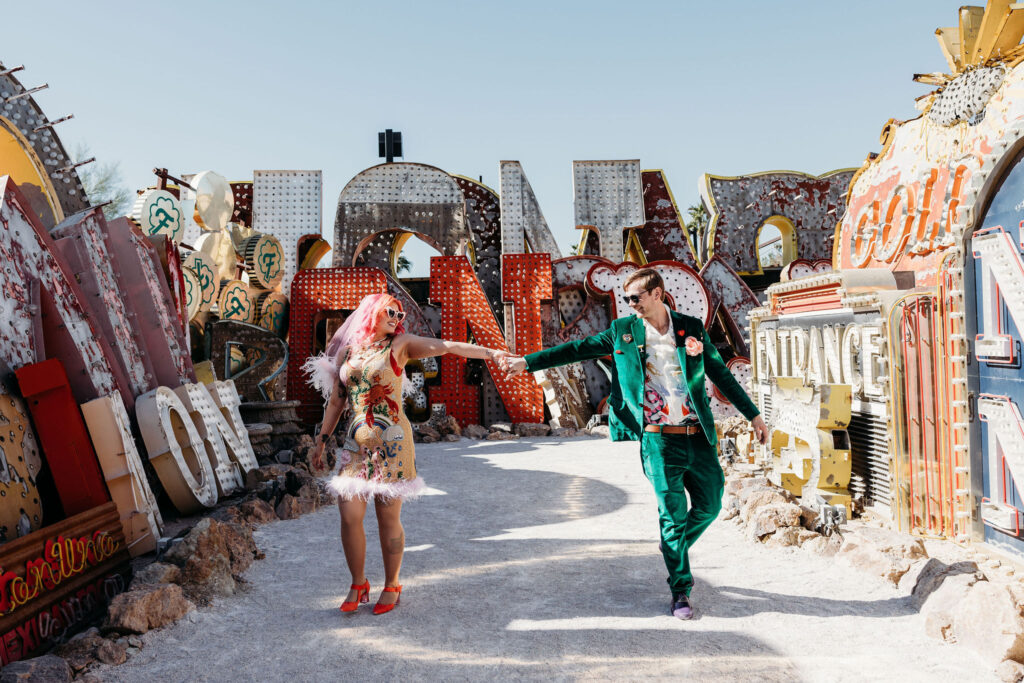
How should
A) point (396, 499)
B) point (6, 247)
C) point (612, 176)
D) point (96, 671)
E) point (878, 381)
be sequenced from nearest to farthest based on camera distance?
point (96, 671)
point (396, 499)
point (6, 247)
point (878, 381)
point (612, 176)

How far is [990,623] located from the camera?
8.96 ft

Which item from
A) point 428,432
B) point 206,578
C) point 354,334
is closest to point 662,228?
point 428,432

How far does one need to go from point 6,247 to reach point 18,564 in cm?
200

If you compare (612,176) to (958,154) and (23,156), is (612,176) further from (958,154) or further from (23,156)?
(23,156)

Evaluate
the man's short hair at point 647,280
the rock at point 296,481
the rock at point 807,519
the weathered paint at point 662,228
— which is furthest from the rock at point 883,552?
the weathered paint at point 662,228

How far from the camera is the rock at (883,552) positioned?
3.61m

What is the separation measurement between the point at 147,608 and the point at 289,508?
2373 millimetres

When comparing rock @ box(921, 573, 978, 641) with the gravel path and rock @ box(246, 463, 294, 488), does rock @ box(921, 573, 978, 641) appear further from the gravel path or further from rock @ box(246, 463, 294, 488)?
rock @ box(246, 463, 294, 488)

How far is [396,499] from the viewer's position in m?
3.38

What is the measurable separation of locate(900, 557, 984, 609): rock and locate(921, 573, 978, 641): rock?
0.16 feet

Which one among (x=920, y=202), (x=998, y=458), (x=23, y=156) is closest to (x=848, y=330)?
(x=920, y=202)

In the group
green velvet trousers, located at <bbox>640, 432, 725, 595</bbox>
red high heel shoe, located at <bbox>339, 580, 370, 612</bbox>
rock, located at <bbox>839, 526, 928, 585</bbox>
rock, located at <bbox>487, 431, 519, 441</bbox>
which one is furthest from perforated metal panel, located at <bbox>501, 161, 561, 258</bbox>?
red high heel shoe, located at <bbox>339, 580, 370, 612</bbox>

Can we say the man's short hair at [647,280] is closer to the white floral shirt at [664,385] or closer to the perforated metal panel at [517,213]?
the white floral shirt at [664,385]

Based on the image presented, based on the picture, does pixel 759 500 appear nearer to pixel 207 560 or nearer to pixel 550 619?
pixel 550 619
